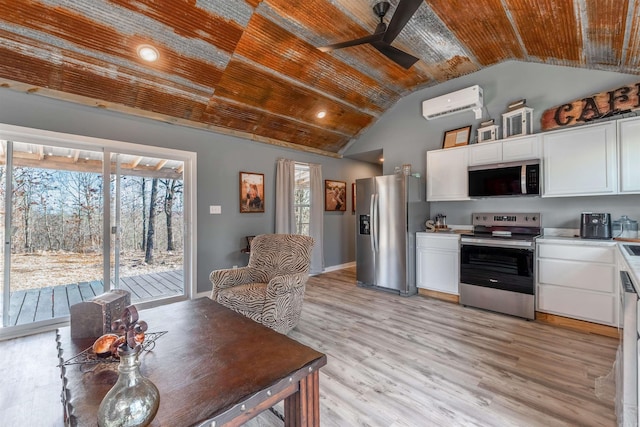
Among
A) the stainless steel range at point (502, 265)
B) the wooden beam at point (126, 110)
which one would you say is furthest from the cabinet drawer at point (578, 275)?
the wooden beam at point (126, 110)

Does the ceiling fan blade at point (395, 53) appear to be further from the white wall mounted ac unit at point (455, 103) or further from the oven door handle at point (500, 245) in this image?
the oven door handle at point (500, 245)

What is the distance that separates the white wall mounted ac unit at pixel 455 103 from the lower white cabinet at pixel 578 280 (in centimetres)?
203

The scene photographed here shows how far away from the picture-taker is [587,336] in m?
2.70

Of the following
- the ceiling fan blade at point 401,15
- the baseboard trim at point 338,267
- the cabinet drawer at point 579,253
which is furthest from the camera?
the baseboard trim at point 338,267

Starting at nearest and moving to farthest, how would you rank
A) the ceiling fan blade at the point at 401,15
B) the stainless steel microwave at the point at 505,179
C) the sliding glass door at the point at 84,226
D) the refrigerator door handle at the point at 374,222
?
the ceiling fan blade at the point at 401,15
the sliding glass door at the point at 84,226
the stainless steel microwave at the point at 505,179
the refrigerator door handle at the point at 374,222

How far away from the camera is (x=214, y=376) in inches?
44.9

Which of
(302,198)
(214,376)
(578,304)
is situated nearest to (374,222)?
(302,198)

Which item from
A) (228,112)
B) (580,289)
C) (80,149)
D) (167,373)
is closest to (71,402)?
(167,373)

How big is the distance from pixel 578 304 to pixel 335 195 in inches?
159

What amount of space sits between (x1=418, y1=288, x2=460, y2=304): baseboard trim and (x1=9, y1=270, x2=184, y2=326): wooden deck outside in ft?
11.9

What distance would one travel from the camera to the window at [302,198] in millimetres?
5312

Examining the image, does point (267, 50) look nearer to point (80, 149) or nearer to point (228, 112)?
point (228, 112)

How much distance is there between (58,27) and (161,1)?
0.95m

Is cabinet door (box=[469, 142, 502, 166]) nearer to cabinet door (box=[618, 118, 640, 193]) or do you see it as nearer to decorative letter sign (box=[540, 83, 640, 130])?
decorative letter sign (box=[540, 83, 640, 130])
